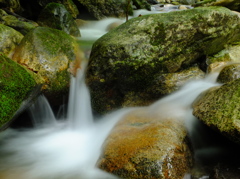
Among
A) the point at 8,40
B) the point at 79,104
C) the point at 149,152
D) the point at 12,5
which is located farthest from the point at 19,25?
the point at 149,152

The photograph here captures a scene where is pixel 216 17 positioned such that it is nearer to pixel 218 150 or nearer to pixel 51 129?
pixel 218 150

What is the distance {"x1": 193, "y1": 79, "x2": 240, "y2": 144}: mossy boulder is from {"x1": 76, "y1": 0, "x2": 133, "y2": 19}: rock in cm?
1142

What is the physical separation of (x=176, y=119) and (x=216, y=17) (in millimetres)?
3480

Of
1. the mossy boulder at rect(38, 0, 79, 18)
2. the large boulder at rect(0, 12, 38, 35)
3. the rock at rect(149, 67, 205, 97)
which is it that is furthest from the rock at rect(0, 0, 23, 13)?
the rock at rect(149, 67, 205, 97)

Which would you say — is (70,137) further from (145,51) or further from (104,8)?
(104,8)

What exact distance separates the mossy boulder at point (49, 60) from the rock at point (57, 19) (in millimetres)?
3290

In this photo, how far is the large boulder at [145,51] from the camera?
4961 mm

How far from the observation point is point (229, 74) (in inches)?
196

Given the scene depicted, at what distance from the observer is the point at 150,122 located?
3.91 meters

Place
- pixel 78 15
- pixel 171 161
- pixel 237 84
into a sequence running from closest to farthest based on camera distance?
pixel 171 161 → pixel 237 84 → pixel 78 15

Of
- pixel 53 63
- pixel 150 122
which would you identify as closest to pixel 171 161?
pixel 150 122

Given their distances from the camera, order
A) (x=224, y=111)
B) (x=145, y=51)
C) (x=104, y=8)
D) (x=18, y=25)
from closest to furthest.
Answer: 1. (x=224, y=111)
2. (x=145, y=51)
3. (x=18, y=25)
4. (x=104, y=8)

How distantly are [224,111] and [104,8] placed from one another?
40.6 feet

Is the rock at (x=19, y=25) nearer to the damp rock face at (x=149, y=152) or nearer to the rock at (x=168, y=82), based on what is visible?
the rock at (x=168, y=82)
